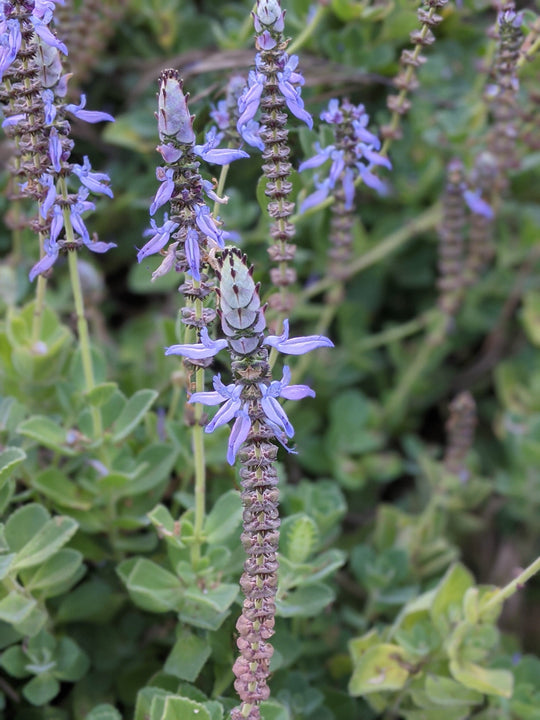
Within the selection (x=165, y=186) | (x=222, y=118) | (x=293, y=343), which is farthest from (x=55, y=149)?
(x=293, y=343)

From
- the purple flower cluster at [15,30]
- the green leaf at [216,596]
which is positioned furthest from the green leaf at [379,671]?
the purple flower cluster at [15,30]

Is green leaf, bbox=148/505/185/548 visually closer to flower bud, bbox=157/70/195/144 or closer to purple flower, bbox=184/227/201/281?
purple flower, bbox=184/227/201/281

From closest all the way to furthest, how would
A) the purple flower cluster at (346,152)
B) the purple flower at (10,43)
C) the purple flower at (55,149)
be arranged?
the purple flower at (10,43), the purple flower at (55,149), the purple flower cluster at (346,152)

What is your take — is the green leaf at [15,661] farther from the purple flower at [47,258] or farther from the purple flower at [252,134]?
the purple flower at [252,134]

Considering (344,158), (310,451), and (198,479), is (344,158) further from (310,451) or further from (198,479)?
(310,451)

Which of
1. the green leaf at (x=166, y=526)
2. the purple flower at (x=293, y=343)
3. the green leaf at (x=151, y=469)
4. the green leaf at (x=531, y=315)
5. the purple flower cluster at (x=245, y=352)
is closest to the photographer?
the purple flower cluster at (x=245, y=352)
